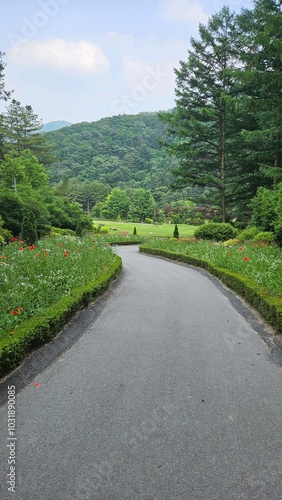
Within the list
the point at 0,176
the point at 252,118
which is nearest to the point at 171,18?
the point at 252,118

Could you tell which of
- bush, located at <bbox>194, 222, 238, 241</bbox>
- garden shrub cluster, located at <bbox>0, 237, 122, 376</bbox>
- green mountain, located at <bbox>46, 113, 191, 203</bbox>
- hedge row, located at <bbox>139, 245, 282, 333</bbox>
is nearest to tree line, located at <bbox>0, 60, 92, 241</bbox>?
garden shrub cluster, located at <bbox>0, 237, 122, 376</bbox>

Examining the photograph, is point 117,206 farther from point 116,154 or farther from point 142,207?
point 116,154

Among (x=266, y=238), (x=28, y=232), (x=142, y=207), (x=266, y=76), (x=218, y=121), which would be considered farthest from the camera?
(x=142, y=207)

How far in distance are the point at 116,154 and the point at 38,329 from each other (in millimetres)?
87041

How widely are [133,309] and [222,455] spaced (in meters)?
4.00

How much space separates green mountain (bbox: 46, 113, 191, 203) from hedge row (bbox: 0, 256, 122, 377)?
7177 centimetres

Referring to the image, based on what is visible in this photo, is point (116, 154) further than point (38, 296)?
Yes

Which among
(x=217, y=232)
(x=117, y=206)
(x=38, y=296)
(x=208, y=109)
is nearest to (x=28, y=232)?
(x=38, y=296)

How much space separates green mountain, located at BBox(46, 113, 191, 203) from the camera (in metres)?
78.9

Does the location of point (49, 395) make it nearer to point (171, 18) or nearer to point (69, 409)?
point (69, 409)

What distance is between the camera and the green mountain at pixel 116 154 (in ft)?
259

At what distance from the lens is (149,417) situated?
108 inches

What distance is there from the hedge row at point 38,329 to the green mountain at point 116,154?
235 feet

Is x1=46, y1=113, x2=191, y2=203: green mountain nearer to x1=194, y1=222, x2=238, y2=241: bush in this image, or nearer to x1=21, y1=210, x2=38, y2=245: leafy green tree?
x1=194, y1=222, x2=238, y2=241: bush
